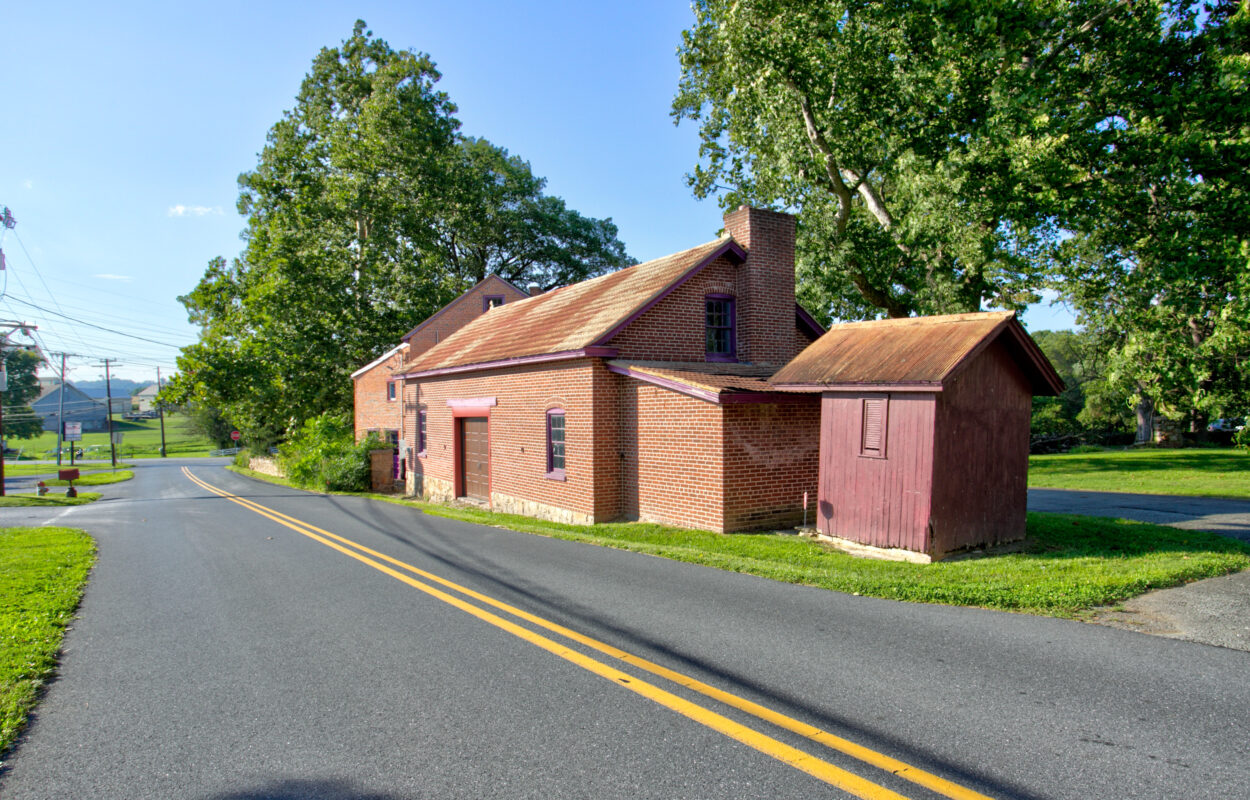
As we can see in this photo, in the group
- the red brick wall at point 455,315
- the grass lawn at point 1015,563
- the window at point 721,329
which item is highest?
the red brick wall at point 455,315

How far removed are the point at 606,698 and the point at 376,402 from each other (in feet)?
101

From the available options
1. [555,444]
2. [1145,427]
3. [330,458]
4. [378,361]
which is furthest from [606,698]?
[1145,427]

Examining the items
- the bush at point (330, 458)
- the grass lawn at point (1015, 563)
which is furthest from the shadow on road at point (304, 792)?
the bush at point (330, 458)

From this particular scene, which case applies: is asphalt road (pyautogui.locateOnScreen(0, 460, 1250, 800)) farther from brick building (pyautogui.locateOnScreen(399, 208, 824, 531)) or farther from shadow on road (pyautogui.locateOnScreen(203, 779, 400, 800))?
brick building (pyautogui.locateOnScreen(399, 208, 824, 531))

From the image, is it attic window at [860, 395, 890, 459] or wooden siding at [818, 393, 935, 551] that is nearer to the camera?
wooden siding at [818, 393, 935, 551]

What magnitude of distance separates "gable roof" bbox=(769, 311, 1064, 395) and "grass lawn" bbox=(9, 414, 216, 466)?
3093 inches

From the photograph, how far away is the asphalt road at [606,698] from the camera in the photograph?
11.8 feet

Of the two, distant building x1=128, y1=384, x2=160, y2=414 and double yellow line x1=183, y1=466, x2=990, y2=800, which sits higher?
distant building x1=128, y1=384, x2=160, y2=414

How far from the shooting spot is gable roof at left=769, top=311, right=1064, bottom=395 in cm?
917

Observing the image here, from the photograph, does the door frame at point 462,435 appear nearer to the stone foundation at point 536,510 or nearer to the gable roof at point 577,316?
the stone foundation at point 536,510

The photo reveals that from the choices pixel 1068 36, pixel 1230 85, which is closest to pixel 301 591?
pixel 1230 85

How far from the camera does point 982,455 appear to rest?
966 cm

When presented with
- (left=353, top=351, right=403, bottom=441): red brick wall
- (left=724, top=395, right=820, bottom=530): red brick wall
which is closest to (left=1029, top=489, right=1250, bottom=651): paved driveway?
(left=724, top=395, right=820, bottom=530): red brick wall

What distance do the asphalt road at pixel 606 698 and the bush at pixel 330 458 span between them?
18.2 m
